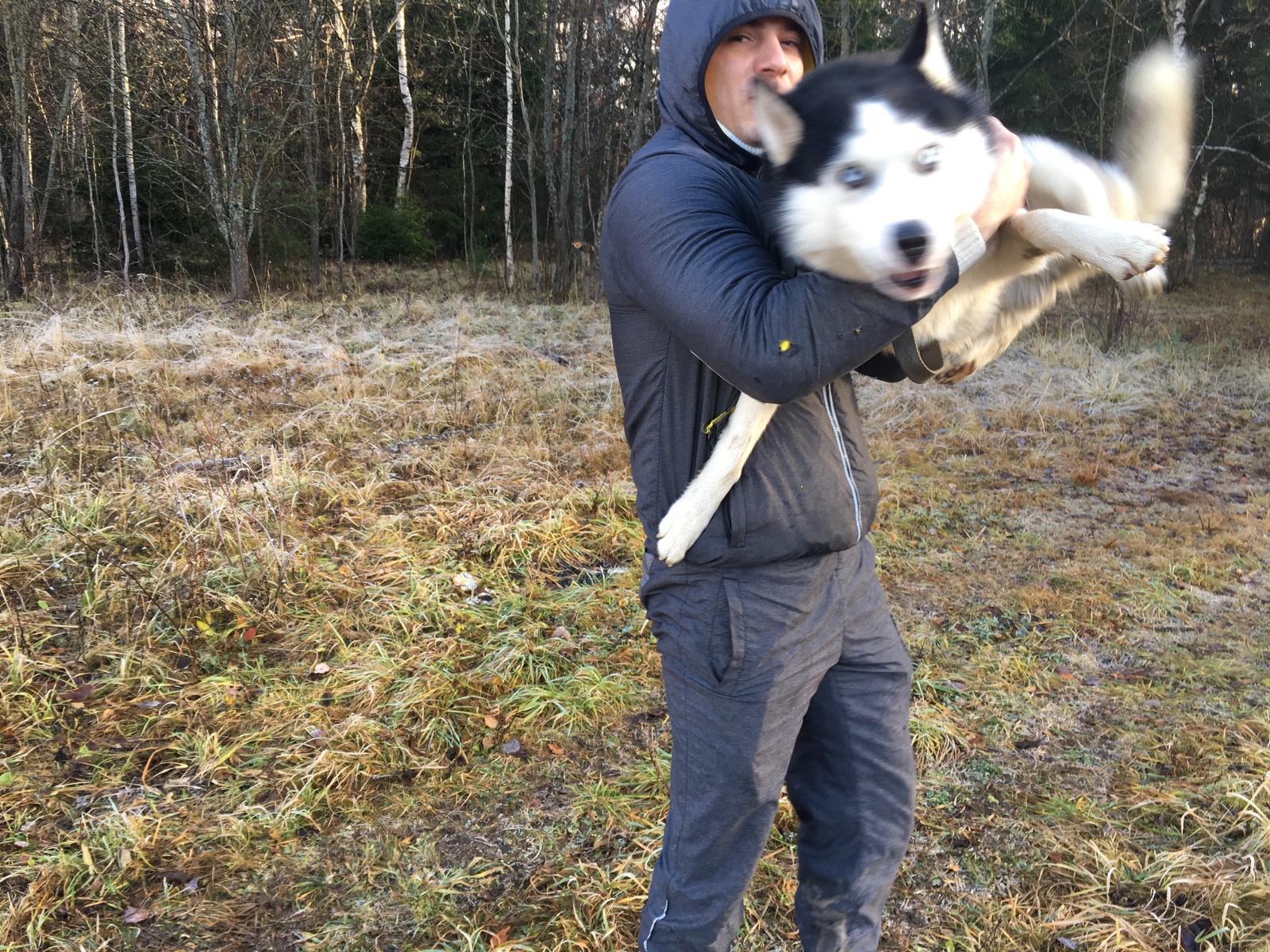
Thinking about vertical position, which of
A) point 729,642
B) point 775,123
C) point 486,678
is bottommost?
point 486,678

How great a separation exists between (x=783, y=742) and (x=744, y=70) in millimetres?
1226

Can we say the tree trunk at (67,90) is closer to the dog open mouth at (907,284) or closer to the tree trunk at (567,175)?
the tree trunk at (567,175)

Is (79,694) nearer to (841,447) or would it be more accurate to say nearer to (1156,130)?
(841,447)

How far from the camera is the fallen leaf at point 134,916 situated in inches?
86.4

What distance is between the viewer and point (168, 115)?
11.5 metres

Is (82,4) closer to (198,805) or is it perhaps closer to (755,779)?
(198,805)

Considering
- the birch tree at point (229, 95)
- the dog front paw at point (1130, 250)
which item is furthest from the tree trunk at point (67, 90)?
the dog front paw at point (1130, 250)

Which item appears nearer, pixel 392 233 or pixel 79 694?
pixel 79 694

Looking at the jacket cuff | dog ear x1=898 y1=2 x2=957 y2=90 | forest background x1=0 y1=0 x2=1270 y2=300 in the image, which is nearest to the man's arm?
the jacket cuff

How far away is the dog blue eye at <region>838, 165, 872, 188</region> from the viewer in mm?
1300

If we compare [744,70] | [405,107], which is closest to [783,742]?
[744,70]

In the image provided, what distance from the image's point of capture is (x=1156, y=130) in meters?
1.67

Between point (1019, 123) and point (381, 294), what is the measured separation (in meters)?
13.1

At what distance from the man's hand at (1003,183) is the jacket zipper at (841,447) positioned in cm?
38
